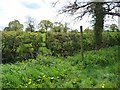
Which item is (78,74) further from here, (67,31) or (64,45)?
(67,31)

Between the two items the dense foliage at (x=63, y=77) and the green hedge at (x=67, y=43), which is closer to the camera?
the dense foliage at (x=63, y=77)

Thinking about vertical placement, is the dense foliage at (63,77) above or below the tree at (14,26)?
below

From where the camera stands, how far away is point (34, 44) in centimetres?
1369

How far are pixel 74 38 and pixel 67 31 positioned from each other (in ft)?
2.79

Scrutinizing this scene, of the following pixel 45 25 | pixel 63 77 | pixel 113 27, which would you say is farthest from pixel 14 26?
pixel 63 77

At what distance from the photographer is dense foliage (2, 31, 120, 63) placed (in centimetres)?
1320

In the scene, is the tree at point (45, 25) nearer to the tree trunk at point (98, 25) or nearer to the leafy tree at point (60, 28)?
the leafy tree at point (60, 28)

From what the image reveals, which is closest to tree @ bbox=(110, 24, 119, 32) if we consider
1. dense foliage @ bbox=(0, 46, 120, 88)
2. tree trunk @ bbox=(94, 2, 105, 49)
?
tree trunk @ bbox=(94, 2, 105, 49)

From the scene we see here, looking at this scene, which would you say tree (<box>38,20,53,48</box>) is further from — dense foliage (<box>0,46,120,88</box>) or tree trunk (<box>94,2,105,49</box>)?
dense foliage (<box>0,46,120,88</box>)

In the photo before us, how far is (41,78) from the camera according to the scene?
291 inches

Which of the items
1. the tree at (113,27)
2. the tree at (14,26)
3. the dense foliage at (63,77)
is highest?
the tree at (14,26)

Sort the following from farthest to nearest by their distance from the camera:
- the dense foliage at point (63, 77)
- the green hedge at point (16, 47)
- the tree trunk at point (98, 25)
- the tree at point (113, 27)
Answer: the tree at point (113, 27)
the tree trunk at point (98, 25)
the green hedge at point (16, 47)
the dense foliage at point (63, 77)

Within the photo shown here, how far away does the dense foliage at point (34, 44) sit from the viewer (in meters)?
13.2

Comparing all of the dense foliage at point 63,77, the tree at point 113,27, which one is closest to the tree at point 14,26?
the tree at point 113,27
